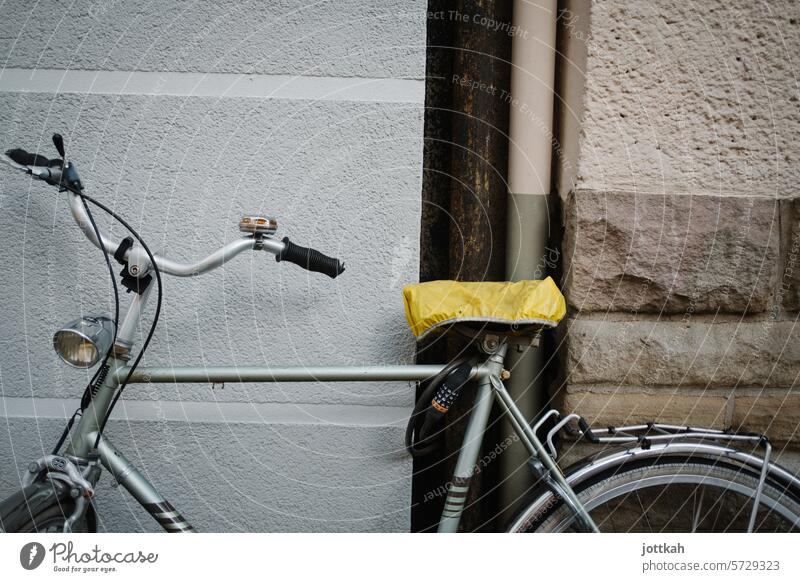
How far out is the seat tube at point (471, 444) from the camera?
49.0 inches

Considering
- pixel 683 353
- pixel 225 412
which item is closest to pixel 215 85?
pixel 225 412

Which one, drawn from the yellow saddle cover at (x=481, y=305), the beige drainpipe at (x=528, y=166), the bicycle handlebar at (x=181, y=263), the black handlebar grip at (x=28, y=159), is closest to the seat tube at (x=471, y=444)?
the yellow saddle cover at (x=481, y=305)

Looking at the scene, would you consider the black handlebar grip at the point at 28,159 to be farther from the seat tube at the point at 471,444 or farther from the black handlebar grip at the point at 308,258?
the seat tube at the point at 471,444

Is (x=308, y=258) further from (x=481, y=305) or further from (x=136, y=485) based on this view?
(x=136, y=485)

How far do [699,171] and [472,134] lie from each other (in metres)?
0.55

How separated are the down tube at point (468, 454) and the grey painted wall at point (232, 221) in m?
0.22

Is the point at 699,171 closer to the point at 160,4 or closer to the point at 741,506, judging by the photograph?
the point at 741,506

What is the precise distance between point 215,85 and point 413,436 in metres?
0.97

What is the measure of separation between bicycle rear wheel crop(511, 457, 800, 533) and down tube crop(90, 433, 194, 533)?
0.72m

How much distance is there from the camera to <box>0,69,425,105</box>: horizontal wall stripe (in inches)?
54.6

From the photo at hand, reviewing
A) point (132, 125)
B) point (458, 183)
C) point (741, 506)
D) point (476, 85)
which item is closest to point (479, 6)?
point (476, 85)

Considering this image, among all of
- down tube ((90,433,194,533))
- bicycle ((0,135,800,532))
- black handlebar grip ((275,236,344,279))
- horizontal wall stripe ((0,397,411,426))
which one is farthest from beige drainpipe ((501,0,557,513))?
down tube ((90,433,194,533))

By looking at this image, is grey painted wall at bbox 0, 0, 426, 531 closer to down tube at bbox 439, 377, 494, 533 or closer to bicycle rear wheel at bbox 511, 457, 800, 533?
down tube at bbox 439, 377, 494, 533

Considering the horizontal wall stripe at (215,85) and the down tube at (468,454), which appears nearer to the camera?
the down tube at (468,454)
